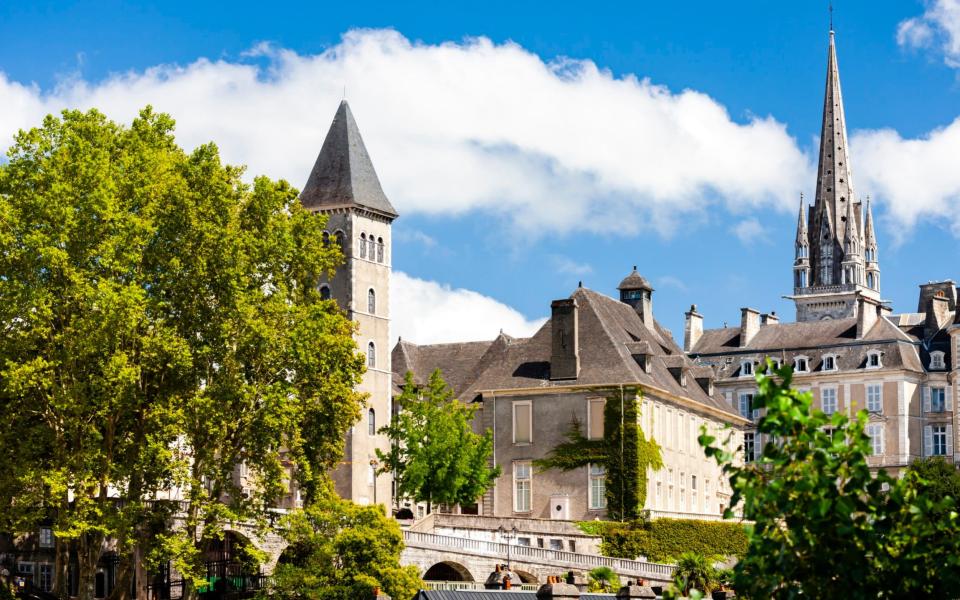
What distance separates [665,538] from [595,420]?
20.3 ft

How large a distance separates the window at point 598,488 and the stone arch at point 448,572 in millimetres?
14714

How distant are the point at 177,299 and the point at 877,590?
33849mm

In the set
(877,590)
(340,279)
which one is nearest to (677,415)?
(340,279)

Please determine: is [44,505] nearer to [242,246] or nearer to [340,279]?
[242,246]

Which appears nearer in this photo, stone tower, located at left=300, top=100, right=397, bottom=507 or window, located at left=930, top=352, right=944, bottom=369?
stone tower, located at left=300, top=100, right=397, bottom=507

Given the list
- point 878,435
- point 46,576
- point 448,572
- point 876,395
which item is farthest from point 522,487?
point 876,395

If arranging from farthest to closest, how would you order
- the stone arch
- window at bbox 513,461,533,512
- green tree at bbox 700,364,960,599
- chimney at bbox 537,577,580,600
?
window at bbox 513,461,533,512, the stone arch, chimney at bbox 537,577,580,600, green tree at bbox 700,364,960,599

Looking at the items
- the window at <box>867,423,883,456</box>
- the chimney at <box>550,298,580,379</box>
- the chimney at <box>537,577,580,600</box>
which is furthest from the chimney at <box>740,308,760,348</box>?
the chimney at <box>537,577,580,600</box>

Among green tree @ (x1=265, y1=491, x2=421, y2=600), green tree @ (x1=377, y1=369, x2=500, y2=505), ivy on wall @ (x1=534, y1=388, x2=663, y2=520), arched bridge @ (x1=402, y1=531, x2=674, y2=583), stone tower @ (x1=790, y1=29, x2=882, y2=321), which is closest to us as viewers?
green tree @ (x1=265, y1=491, x2=421, y2=600)

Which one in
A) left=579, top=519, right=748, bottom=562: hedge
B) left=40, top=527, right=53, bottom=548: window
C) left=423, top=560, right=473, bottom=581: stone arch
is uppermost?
left=40, top=527, right=53, bottom=548: window

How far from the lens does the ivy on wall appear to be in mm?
67312

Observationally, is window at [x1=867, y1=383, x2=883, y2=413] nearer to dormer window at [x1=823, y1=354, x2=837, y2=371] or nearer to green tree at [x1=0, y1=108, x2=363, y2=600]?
dormer window at [x1=823, y1=354, x2=837, y2=371]

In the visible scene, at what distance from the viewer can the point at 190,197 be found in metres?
46.0

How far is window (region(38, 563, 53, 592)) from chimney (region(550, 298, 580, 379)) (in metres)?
25.2
